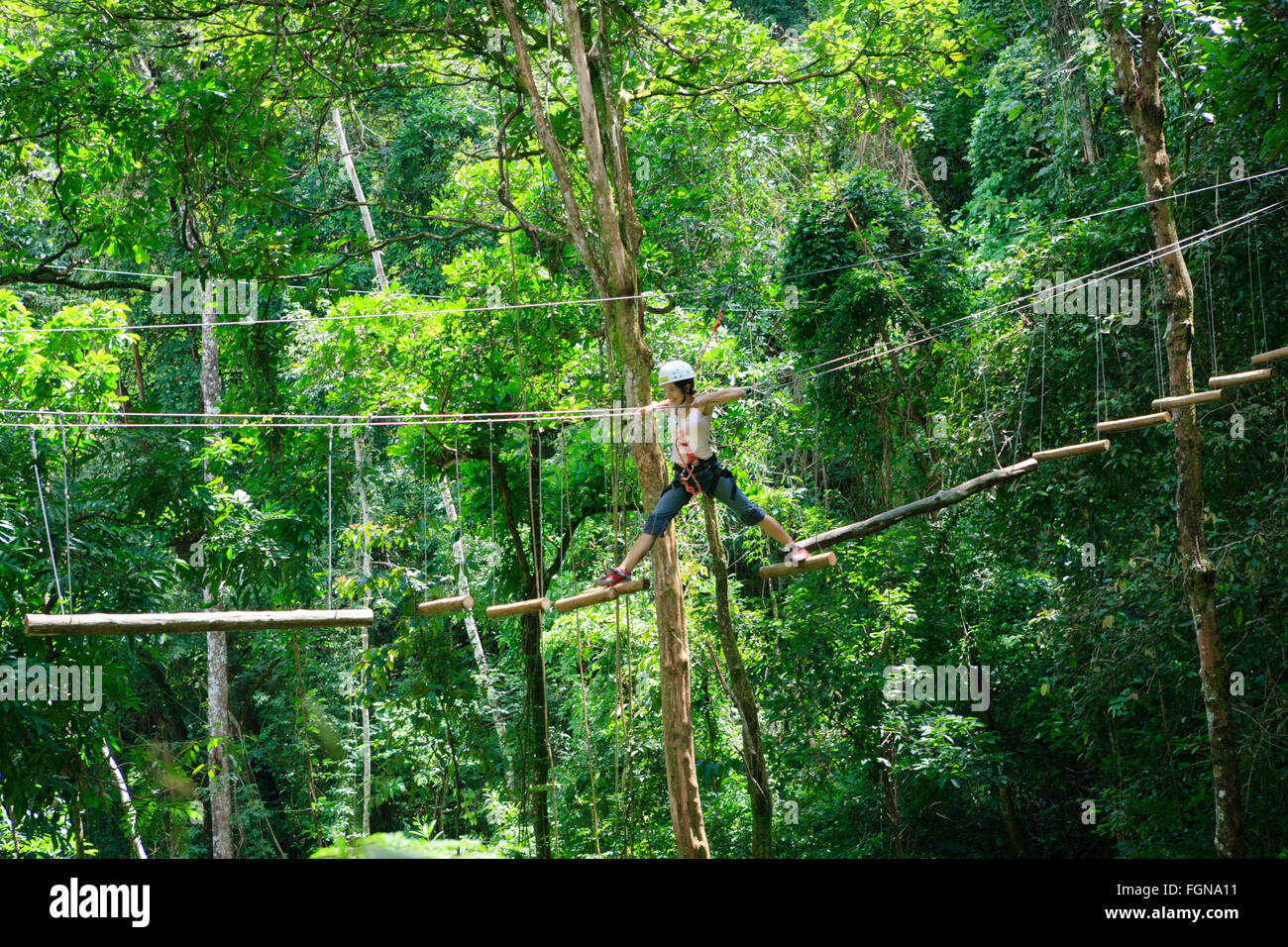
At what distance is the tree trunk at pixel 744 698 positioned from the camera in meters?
7.90

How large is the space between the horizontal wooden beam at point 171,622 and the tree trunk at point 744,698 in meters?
3.96

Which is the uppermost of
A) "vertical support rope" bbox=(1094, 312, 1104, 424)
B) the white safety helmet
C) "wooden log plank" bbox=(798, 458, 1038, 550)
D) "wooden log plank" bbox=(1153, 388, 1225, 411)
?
"vertical support rope" bbox=(1094, 312, 1104, 424)

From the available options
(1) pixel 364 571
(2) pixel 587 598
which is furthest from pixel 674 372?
(1) pixel 364 571

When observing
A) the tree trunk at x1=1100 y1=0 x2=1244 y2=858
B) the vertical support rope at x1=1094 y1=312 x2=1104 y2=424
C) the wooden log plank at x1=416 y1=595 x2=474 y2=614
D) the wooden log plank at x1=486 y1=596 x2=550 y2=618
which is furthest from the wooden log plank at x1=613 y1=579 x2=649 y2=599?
the vertical support rope at x1=1094 y1=312 x2=1104 y2=424

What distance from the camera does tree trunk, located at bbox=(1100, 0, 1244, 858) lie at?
579cm

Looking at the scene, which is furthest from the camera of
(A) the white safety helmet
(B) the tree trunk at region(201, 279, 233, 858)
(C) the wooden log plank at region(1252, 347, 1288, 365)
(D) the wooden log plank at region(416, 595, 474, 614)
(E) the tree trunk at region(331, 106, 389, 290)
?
(E) the tree trunk at region(331, 106, 389, 290)

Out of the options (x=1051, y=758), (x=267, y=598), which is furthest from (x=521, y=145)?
(x=1051, y=758)

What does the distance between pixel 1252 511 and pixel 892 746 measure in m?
3.51

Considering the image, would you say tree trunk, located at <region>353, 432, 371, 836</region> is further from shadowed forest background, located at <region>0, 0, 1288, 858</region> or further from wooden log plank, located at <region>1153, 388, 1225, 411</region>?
wooden log plank, located at <region>1153, 388, 1225, 411</region>

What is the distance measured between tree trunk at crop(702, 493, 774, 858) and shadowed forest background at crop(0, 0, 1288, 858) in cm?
66

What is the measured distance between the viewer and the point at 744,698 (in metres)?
7.89

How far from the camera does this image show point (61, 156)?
770 centimetres

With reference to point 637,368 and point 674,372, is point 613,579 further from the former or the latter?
point 637,368

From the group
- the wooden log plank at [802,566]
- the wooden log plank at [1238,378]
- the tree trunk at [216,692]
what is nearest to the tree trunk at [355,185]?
the tree trunk at [216,692]
